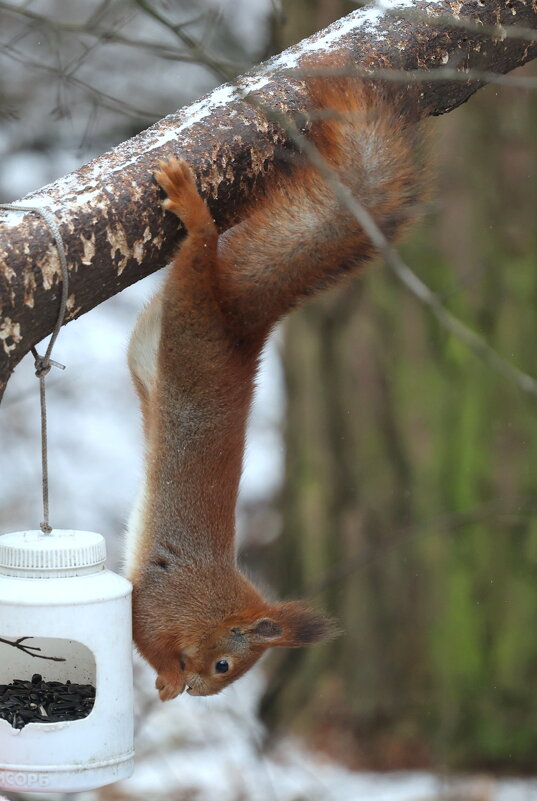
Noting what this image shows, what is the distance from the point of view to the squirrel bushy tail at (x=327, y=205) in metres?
2.15

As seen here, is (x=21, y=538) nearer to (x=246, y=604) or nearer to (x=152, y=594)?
(x=152, y=594)

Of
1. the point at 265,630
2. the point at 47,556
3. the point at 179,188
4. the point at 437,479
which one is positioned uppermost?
the point at 179,188

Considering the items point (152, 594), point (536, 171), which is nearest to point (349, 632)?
point (536, 171)

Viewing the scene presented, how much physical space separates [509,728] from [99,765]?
308 centimetres

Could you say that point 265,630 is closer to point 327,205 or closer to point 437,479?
point 327,205

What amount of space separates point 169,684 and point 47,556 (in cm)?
83

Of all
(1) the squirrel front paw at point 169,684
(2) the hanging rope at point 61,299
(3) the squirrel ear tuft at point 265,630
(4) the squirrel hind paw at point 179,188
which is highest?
(4) the squirrel hind paw at point 179,188

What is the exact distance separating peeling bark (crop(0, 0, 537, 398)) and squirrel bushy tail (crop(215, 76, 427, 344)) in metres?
0.06

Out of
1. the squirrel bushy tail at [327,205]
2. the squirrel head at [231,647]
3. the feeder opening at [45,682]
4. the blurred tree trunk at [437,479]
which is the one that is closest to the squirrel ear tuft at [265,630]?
the squirrel head at [231,647]

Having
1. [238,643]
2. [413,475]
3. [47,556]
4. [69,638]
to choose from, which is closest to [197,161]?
[47,556]

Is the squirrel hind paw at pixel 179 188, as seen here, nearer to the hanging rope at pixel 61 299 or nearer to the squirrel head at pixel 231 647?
the hanging rope at pixel 61 299

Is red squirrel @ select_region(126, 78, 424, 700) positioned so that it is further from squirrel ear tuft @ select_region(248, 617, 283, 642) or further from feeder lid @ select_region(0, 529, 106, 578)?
feeder lid @ select_region(0, 529, 106, 578)

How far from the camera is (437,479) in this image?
4.50m

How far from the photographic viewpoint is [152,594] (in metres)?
2.46
